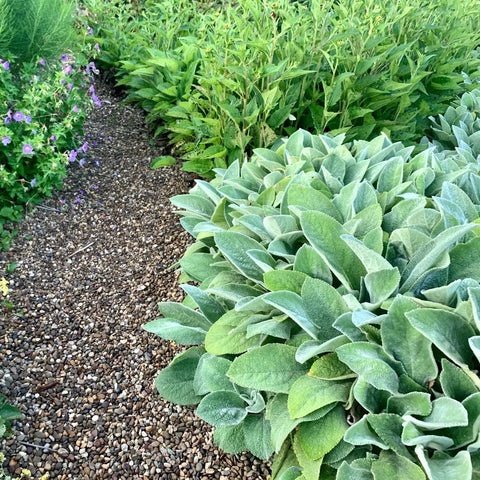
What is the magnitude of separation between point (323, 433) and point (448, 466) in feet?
0.99

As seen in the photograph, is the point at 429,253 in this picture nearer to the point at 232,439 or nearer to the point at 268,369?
the point at 268,369

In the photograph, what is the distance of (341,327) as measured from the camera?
1.30 meters

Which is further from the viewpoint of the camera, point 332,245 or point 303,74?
point 303,74

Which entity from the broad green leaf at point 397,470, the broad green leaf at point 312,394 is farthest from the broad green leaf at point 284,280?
the broad green leaf at point 397,470

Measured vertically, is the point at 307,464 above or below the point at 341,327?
below

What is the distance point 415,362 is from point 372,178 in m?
0.87

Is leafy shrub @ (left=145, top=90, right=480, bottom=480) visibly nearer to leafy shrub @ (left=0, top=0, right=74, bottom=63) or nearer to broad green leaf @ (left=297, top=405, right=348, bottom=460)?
broad green leaf @ (left=297, top=405, right=348, bottom=460)

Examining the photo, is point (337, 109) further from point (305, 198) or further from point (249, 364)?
point (249, 364)

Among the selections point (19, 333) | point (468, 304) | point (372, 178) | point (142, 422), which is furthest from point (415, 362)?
point (19, 333)

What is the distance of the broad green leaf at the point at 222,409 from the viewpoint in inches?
56.9

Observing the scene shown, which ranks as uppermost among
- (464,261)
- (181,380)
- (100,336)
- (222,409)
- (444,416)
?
(464,261)

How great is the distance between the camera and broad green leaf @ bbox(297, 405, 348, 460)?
127cm

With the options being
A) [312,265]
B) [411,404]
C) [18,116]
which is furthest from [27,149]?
[411,404]

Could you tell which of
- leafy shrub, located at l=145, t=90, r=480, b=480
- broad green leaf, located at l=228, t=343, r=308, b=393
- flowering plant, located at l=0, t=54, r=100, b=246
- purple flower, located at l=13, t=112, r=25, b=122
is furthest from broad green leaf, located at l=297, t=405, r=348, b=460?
purple flower, located at l=13, t=112, r=25, b=122
